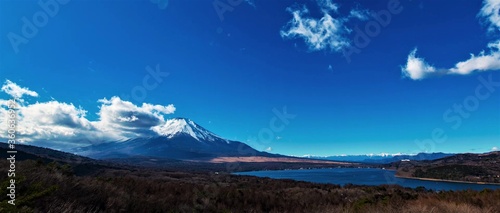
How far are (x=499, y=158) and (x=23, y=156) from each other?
734 feet

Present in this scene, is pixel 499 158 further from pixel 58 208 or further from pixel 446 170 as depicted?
pixel 58 208

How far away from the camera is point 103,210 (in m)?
8.91

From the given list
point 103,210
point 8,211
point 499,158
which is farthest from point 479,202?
point 499,158

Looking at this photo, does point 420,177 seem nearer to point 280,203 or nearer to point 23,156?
point 280,203

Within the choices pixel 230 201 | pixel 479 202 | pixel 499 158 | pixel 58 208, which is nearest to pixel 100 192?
pixel 58 208

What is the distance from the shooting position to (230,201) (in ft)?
55.5

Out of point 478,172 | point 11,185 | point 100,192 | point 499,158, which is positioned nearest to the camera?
point 11,185

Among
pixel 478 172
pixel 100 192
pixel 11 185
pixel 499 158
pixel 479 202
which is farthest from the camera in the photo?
pixel 499 158

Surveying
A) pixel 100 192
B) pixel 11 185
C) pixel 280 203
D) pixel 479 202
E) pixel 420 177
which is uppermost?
pixel 11 185

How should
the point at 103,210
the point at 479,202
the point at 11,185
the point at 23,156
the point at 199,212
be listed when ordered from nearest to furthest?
1. the point at 11,185
2. the point at 103,210
3. the point at 479,202
4. the point at 199,212
5. the point at 23,156

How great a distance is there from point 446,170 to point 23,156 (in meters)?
157

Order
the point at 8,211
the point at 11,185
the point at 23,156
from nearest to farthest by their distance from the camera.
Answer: the point at 8,211
the point at 11,185
the point at 23,156

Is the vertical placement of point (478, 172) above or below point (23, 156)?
below

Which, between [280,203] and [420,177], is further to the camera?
[420,177]
